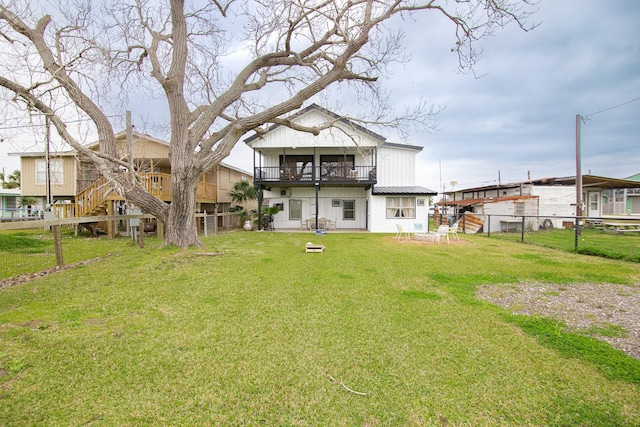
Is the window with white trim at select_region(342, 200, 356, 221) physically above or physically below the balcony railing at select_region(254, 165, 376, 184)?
below

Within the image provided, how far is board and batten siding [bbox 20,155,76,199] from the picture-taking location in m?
17.8

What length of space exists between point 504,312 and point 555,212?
2318cm

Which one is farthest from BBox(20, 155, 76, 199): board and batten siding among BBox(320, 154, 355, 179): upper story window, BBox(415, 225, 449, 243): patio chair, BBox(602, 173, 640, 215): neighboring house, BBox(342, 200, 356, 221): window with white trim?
BBox(602, 173, 640, 215): neighboring house

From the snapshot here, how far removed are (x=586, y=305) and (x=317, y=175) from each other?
16.2 m

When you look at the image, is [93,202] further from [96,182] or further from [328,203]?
[328,203]

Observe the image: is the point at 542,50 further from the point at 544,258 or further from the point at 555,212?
the point at 555,212

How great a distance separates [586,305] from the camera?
4547 millimetres

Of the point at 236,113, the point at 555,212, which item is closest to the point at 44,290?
the point at 236,113

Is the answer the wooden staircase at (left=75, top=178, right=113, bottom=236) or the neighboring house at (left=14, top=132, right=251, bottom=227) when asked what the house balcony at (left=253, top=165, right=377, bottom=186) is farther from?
the wooden staircase at (left=75, top=178, right=113, bottom=236)

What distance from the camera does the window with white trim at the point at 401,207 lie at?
707 inches

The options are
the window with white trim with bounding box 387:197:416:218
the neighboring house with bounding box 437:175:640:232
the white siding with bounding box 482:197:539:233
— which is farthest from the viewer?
the neighboring house with bounding box 437:175:640:232

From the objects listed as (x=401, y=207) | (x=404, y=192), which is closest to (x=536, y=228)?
(x=401, y=207)

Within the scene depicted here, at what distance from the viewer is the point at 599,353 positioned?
2998 mm

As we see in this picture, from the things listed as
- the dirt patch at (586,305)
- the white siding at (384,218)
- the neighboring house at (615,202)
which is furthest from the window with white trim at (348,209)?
the neighboring house at (615,202)
